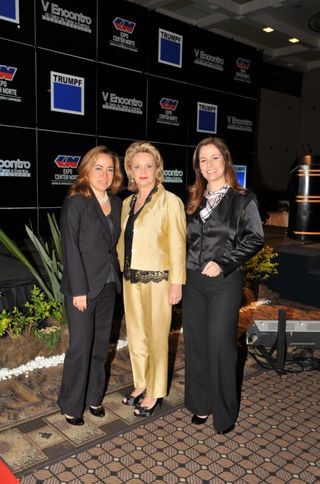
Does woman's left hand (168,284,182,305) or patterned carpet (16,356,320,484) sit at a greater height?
woman's left hand (168,284,182,305)

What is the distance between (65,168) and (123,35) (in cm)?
240

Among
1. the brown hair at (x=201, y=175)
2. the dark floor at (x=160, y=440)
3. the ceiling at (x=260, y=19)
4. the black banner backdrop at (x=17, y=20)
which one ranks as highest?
the ceiling at (x=260, y=19)

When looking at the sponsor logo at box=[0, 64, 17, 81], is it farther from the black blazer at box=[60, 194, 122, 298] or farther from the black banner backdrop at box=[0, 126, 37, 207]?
the black blazer at box=[60, 194, 122, 298]

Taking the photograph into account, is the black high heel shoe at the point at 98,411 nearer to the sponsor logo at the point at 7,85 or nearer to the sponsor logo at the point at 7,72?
the sponsor logo at the point at 7,85

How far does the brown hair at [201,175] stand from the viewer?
2.48 m

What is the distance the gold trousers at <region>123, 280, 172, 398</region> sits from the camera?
264 centimetres

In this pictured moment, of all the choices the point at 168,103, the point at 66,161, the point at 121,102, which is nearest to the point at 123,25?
the point at 121,102

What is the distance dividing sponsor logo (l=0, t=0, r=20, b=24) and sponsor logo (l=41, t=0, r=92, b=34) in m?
0.40

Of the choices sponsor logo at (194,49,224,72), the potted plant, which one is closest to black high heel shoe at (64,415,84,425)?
the potted plant

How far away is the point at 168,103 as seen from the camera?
8062 mm

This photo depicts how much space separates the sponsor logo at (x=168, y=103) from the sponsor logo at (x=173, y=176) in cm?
113

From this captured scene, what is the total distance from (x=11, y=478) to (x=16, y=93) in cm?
538

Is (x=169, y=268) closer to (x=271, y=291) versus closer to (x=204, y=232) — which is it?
(x=204, y=232)

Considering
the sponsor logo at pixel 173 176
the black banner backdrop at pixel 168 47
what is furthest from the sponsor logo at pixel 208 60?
the sponsor logo at pixel 173 176
